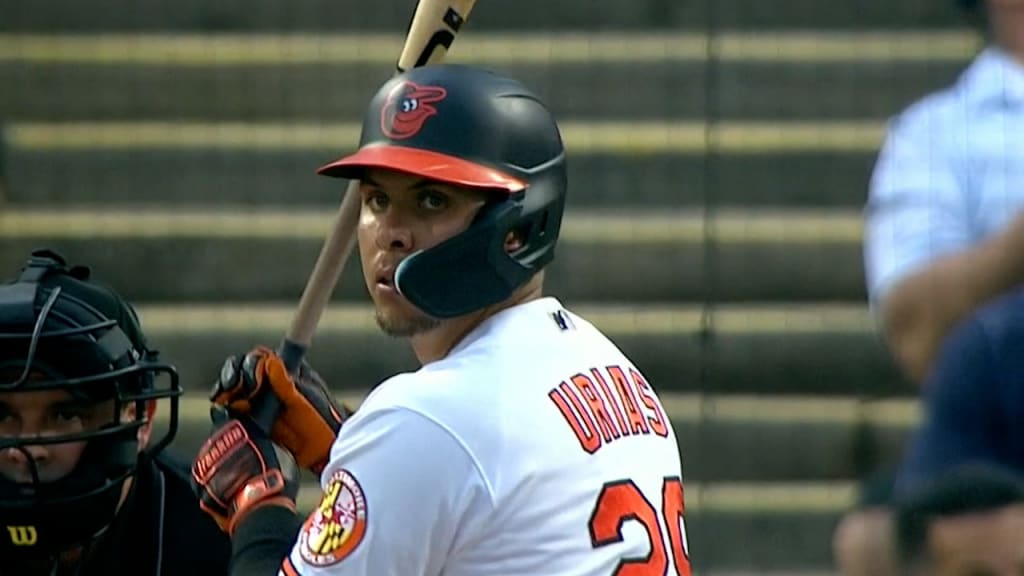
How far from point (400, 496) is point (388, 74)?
3083 mm

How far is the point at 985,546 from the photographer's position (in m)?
1.77

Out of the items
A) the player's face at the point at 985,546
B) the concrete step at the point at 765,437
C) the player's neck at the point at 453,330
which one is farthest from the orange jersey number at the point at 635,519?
the concrete step at the point at 765,437

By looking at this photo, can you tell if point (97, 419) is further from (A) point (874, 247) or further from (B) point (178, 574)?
(A) point (874, 247)

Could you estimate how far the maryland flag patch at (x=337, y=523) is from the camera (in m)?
2.51

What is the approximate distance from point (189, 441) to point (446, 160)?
260 centimetres

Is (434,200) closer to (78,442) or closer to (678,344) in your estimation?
(78,442)

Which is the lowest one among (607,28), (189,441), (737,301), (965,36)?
(189,441)

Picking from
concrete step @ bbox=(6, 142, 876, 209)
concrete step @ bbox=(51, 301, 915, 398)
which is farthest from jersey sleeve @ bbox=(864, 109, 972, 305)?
concrete step @ bbox=(6, 142, 876, 209)

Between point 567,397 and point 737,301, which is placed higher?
point 567,397

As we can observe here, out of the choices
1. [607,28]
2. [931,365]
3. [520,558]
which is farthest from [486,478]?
[607,28]

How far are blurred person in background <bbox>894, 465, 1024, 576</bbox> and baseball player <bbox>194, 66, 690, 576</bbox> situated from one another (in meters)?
0.81

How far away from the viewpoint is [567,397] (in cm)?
262

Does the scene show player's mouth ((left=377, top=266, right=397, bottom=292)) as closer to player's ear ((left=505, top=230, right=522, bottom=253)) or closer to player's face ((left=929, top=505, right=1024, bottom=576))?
player's ear ((left=505, top=230, right=522, bottom=253))

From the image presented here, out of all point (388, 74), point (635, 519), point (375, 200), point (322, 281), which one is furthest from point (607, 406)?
point (388, 74)
